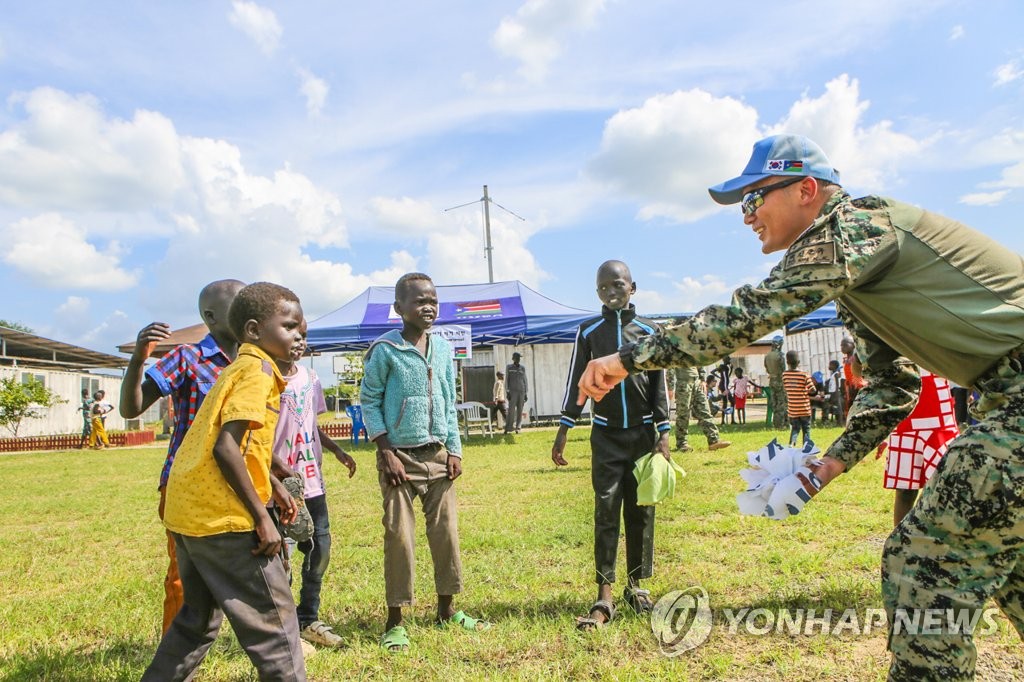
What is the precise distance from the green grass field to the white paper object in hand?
1132 mm

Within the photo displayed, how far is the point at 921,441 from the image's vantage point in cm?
447

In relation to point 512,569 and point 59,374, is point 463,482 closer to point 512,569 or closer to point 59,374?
point 512,569

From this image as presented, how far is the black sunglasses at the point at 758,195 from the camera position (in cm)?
234

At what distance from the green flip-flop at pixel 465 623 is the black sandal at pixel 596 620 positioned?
1.63 ft

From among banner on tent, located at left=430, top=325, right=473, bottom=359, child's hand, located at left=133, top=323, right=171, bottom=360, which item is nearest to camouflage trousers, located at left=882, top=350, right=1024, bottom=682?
child's hand, located at left=133, top=323, right=171, bottom=360

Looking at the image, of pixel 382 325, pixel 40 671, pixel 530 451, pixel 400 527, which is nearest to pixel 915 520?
pixel 400 527

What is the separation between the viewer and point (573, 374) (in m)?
4.43

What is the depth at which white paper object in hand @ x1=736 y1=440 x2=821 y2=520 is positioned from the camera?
7.50ft

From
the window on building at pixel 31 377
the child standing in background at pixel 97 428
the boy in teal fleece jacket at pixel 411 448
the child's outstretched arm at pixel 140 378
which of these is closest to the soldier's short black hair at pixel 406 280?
the boy in teal fleece jacket at pixel 411 448

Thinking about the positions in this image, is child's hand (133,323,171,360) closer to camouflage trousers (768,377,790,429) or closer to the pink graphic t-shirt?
the pink graphic t-shirt

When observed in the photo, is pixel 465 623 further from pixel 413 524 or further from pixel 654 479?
pixel 654 479

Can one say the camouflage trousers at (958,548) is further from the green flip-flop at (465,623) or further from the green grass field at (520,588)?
the green flip-flop at (465,623)

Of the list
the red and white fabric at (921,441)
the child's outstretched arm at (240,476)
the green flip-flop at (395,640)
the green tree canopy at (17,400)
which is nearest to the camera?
the child's outstretched arm at (240,476)


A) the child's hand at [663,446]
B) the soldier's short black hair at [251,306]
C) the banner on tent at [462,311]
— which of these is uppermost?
the banner on tent at [462,311]
